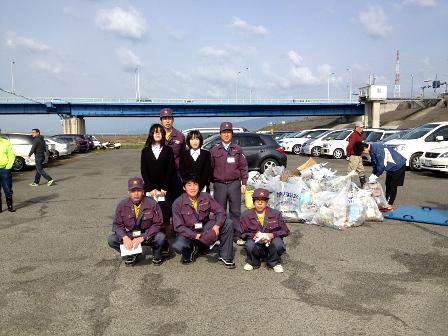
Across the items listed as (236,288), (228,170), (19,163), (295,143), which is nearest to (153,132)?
(228,170)

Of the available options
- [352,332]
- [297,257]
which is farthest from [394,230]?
[352,332]

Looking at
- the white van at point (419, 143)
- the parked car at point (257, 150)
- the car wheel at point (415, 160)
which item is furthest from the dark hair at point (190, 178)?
the car wheel at point (415, 160)

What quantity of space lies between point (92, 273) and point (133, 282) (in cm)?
65

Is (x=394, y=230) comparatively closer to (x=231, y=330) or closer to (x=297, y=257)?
(x=297, y=257)

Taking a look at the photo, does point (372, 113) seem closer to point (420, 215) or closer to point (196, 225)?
point (420, 215)

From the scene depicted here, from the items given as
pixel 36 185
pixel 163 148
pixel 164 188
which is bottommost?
pixel 36 185

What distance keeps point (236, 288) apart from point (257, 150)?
9.77 metres

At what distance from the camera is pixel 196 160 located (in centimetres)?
552

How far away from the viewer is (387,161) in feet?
25.5

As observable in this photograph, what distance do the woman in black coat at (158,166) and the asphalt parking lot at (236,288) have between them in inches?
36.1

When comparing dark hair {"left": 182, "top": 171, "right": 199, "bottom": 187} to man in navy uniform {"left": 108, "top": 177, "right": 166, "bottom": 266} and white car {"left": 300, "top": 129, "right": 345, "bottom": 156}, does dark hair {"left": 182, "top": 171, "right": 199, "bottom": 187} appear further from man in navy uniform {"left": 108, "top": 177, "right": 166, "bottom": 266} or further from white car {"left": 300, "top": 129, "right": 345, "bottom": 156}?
white car {"left": 300, "top": 129, "right": 345, "bottom": 156}

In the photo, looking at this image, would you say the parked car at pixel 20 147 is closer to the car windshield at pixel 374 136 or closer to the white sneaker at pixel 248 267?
the white sneaker at pixel 248 267

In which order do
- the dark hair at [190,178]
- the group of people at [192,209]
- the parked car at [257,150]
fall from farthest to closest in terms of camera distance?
1. the parked car at [257,150]
2. the dark hair at [190,178]
3. the group of people at [192,209]

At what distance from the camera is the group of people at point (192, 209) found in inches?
189
